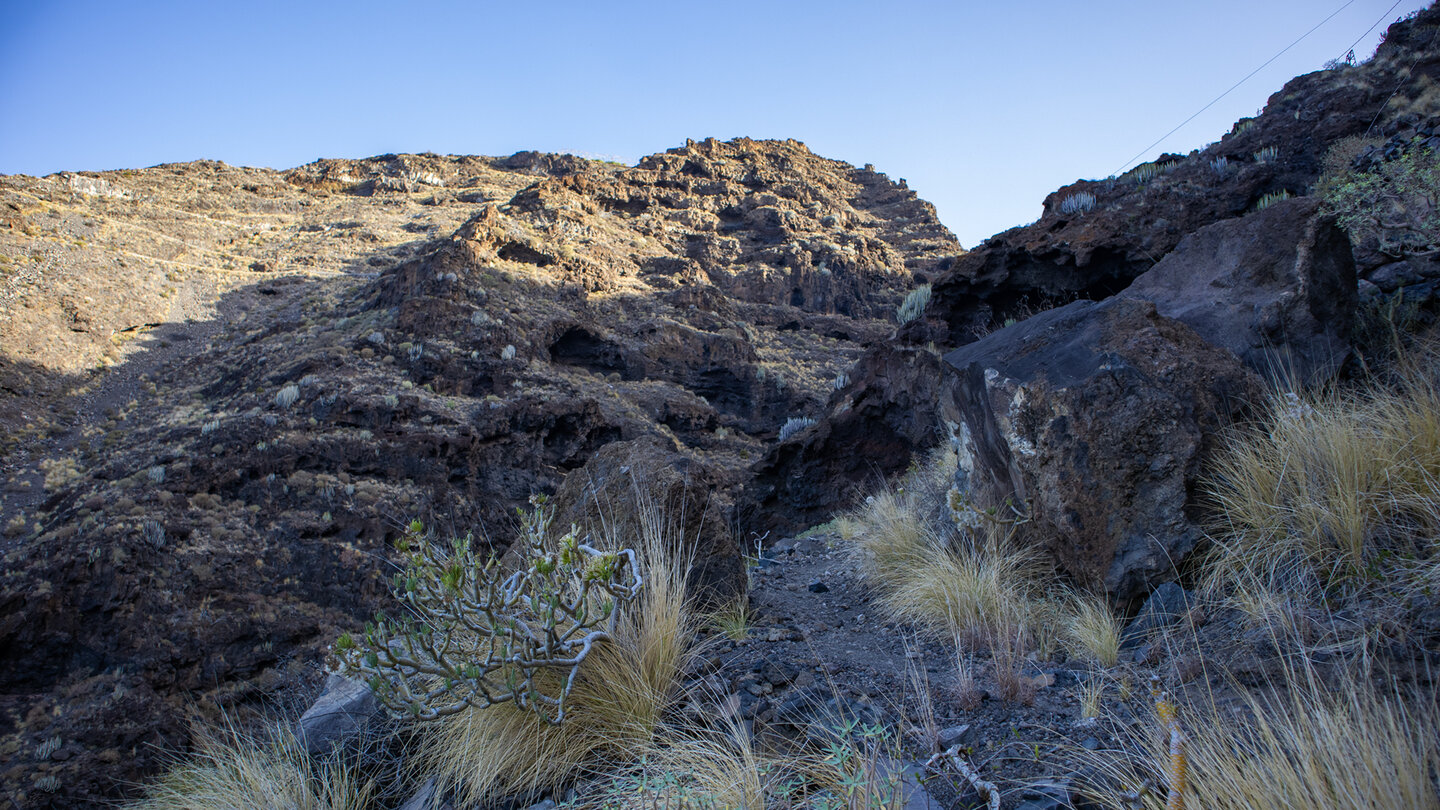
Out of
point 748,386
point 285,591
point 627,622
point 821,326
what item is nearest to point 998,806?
point 627,622

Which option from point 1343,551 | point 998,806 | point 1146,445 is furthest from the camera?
point 1146,445

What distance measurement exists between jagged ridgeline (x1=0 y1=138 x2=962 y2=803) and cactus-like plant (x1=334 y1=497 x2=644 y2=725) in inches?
45.0

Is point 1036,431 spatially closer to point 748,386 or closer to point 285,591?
point 285,591

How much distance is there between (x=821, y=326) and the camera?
18984 mm

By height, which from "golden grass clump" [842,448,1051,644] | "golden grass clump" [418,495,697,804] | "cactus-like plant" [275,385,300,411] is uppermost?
"cactus-like plant" [275,385,300,411]

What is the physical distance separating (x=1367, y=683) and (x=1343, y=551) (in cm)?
116

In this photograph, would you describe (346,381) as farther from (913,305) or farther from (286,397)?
(913,305)

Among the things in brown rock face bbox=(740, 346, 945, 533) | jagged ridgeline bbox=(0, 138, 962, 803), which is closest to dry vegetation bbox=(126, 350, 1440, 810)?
jagged ridgeline bbox=(0, 138, 962, 803)

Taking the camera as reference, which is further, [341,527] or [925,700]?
[341,527]

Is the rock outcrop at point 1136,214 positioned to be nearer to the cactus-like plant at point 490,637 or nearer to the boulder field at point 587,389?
the boulder field at point 587,389

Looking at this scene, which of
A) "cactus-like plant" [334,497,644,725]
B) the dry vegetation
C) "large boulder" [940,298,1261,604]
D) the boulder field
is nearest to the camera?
the dry vegetation

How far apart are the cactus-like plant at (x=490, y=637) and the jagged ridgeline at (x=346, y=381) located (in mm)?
1144

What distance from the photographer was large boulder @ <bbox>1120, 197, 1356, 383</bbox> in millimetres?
4395

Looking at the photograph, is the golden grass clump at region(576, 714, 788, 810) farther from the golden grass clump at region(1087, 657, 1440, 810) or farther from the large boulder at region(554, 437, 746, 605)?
the large boulder at region(554, 437, 746, 605)
